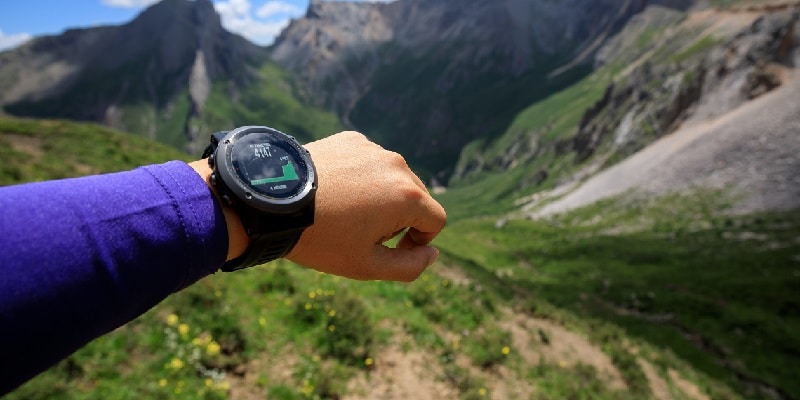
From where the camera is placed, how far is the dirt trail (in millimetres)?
70875

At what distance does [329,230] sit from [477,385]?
8.31m

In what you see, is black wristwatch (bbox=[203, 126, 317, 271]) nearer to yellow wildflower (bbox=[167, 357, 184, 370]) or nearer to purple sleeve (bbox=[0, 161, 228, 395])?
purple sleeve (bbox=[0, 161, 228, 395])

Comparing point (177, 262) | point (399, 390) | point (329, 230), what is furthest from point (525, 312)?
point (177, 262)

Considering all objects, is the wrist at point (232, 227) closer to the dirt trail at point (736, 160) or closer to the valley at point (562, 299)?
the valley at point (562, 299)

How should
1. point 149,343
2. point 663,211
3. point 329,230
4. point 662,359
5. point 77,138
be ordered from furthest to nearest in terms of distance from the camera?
point 663,211, point 77,138, point 662,359, point 149,343, point 329,230

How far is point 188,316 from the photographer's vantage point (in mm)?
10258

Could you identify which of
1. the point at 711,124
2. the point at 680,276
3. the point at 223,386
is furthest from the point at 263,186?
the point at 711,124

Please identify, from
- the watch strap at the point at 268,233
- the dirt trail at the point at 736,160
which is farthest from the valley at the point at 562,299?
the watch strap at the point at 268,233

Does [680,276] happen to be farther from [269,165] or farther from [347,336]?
[269,165]

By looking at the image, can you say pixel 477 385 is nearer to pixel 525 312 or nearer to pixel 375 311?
pixel 375 311

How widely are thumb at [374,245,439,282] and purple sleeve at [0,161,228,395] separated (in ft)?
4.58

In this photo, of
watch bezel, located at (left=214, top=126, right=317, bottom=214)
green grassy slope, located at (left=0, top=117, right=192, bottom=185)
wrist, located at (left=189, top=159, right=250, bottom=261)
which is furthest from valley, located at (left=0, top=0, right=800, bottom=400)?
watch bezel, located at (left=214, top=126, right=317, bottom=214)

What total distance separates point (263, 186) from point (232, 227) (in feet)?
1.21

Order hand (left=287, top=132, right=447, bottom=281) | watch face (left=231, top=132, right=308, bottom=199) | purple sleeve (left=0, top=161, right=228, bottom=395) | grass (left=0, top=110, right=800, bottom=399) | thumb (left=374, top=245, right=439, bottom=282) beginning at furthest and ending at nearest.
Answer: grass (left=0, top=110, right=800, bottom=399), thumb (left=374, top=245, right=439, bottom=282), hand (left=287, top=132, right=447, bottom=281), watch face (left=231, top=132, right=308, bottom=199), purple sleeve (left=0, top=161, right=228, bottom=395)
